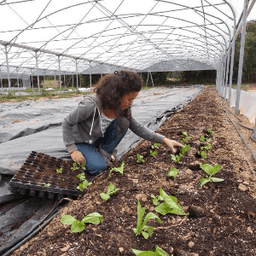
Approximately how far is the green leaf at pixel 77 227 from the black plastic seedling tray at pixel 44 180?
0.59 m

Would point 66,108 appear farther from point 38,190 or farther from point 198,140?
point 38,190

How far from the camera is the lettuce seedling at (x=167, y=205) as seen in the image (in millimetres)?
1403

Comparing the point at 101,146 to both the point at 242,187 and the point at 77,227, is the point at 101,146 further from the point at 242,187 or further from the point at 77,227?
the point at 242,187

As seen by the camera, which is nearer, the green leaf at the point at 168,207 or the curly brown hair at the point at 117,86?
the green leaf at the point at 168,207

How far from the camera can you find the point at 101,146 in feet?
9.34

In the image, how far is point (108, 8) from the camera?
28.2 feet

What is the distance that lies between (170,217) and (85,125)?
1.40 meters

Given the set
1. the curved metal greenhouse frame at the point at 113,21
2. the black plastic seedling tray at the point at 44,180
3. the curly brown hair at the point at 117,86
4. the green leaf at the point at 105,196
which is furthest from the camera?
the curved metal greenhouse frame at the point at 113,21

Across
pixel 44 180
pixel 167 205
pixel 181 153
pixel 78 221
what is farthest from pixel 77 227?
pixel 181 153

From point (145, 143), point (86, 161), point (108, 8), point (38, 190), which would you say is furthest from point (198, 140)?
A: point (108, 8)

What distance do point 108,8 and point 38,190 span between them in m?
8.50

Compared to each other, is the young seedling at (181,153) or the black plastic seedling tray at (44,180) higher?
the young seedling at (181,153)

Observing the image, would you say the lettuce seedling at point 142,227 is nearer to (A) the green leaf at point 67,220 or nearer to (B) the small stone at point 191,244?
(B) the small stone at point 191,244

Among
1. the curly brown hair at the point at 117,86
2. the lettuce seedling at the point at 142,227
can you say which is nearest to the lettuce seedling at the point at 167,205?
the lettuce seedling at the point at 142,227
